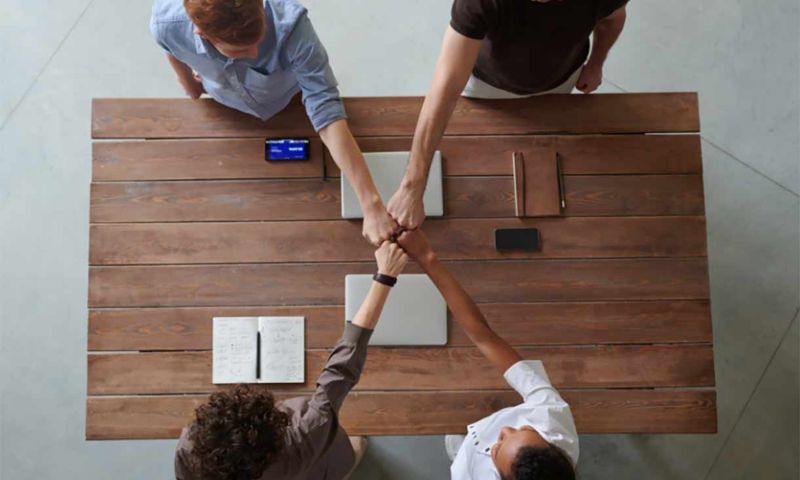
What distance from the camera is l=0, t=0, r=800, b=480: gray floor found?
251 cm

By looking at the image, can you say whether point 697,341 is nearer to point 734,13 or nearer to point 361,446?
point 361,446

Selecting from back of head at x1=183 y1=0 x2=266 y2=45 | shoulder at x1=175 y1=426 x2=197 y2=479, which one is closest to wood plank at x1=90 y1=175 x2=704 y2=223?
back of head at x1=183 y1=0 x2=266 y2=45

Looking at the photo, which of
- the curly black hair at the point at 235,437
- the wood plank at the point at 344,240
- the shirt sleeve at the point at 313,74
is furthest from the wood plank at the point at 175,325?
the shirt sleeve at the point at 313,74

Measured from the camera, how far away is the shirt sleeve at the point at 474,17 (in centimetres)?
153

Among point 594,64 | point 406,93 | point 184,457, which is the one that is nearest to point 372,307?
point 184,457

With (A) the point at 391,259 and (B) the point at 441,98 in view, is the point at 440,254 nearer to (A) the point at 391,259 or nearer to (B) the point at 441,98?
(A) the point at 391,259

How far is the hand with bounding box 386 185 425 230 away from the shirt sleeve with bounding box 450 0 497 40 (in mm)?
484

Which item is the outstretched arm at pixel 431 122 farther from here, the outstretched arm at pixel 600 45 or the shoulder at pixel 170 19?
the shoulder at pixel 170 19

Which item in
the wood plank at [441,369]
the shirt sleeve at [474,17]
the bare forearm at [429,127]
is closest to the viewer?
the shirt sleeve at [474,17]

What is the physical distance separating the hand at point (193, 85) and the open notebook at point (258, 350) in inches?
29.3

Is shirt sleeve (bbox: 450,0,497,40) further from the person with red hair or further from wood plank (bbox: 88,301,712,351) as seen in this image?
wood plank (bbox: 88,301,712,351)

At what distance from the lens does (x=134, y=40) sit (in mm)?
2723

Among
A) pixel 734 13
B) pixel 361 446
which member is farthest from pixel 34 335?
pixel 734 13

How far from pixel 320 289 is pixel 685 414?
1.21 m
